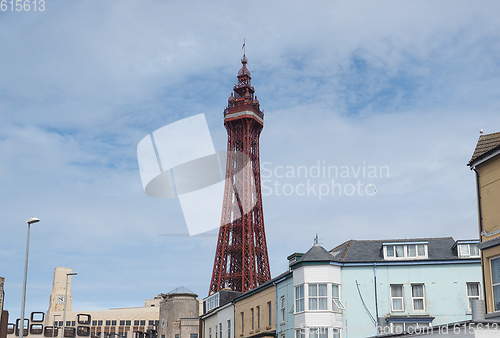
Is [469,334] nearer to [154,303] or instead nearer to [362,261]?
[362,261]

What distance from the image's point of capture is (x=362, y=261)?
123 ft

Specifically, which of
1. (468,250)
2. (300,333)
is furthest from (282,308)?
(468,250)

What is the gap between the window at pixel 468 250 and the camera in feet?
122

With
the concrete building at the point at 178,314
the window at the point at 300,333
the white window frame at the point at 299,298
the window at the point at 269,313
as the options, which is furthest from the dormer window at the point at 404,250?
the concrete building at the point at 178,314

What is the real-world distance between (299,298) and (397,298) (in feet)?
17.1

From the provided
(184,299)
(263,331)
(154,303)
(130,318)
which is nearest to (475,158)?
(263,331)

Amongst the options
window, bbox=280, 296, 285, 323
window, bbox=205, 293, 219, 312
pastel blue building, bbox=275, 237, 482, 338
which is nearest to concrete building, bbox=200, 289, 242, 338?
window, bbox=205, 293, 219, 312

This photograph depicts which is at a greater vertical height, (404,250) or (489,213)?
(404,250)

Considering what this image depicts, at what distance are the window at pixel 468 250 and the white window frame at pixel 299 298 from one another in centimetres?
863

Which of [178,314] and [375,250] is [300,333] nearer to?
[375,250]

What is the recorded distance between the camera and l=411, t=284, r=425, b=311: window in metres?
36.6

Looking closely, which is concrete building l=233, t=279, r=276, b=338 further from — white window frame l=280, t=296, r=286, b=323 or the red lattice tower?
Answer: the red lattice tower

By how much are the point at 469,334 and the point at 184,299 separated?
51.9m

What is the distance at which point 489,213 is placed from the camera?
78.8 feet
